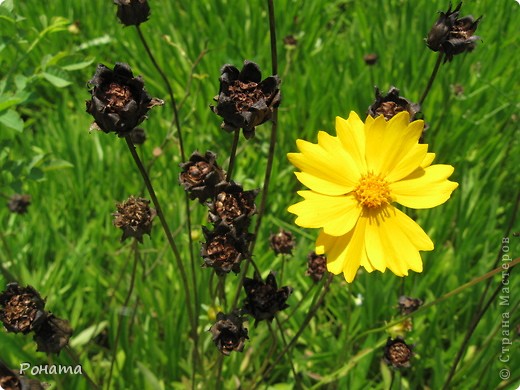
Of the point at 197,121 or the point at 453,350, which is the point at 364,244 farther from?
the point at 197,121

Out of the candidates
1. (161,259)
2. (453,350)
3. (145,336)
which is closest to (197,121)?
(161,259)

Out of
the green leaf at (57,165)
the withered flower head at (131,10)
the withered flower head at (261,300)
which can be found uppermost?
the withered flower head at (131,10)

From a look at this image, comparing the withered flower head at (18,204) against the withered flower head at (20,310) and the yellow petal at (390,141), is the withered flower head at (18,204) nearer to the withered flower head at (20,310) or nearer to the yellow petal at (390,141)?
the withered flower head at (20,310)

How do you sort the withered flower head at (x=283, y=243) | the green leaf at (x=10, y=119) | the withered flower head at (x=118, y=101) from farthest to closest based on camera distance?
the withered flower head at (x=283, y=243) → the green leaf at (x=10, y=119) → the withered flower head at (x=118, y=101)

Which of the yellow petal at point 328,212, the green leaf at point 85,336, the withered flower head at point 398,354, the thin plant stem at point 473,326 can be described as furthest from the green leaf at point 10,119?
the thin plant stem at point 473,326

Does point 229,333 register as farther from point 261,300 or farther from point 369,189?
point 369,189

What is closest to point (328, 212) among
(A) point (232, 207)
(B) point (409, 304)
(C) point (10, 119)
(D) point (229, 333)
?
(A) point (232, 207)

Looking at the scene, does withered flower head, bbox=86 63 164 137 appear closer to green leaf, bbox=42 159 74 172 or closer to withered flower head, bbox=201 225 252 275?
withered flower head, bbox=201 225 252 275

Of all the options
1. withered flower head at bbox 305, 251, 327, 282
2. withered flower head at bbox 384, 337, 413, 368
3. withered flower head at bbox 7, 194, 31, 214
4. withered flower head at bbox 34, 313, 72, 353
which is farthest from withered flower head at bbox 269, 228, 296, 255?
withered flower head at bbox 7, 194, 31, 214
